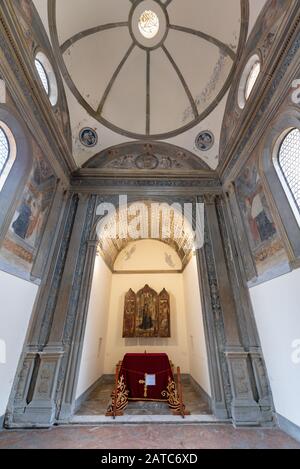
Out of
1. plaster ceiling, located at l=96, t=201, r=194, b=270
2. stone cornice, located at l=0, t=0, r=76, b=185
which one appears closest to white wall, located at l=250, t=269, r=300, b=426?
plaster ceiling, located at l=96, t=201, r=194, b=270

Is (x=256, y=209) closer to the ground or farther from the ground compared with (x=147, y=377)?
farther from the ground

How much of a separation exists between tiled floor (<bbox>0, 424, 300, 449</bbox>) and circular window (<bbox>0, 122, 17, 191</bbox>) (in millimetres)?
5089

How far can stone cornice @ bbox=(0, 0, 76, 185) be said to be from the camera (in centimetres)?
400

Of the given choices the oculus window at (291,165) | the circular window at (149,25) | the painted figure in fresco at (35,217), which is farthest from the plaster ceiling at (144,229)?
the circular window at (149,25)

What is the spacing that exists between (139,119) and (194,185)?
340 cm

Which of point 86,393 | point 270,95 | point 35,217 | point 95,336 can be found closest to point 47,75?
point 35,217

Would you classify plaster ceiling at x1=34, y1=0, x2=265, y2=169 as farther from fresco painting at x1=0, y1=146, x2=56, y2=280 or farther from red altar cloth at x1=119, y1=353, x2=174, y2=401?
red altar cloth at x1=119, y1=353, x2=174, y2=401

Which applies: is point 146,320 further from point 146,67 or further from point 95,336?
point 146,67

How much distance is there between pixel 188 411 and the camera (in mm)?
4977

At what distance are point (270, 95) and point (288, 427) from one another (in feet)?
23.5

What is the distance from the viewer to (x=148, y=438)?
3.82 m

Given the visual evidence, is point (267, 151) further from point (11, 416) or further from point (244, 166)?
point (11, 416)
